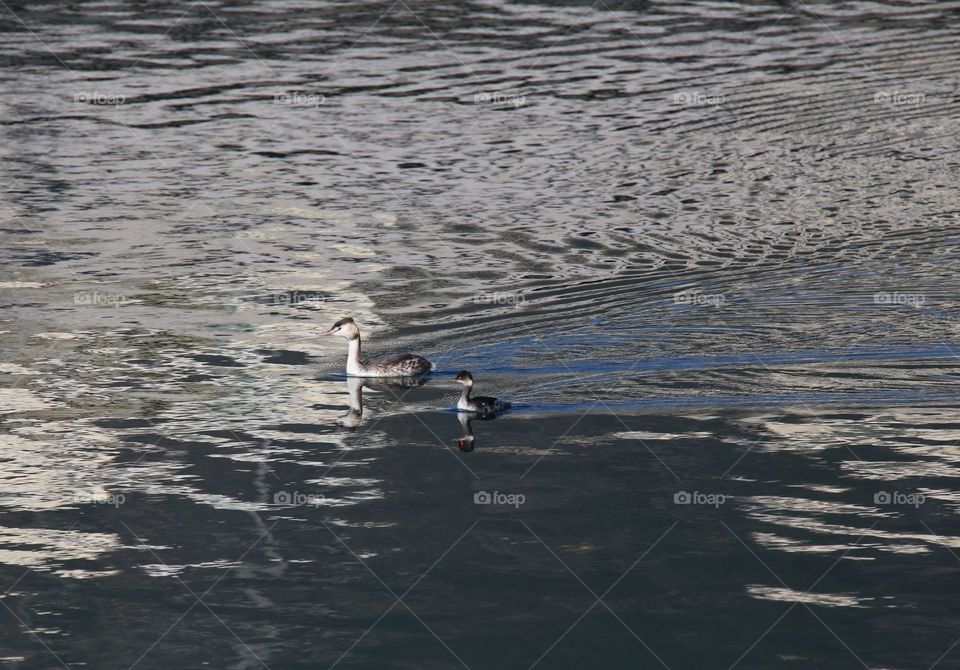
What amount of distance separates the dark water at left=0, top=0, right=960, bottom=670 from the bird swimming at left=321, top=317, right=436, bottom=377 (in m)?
0.30

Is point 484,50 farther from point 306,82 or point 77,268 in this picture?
point 77,268

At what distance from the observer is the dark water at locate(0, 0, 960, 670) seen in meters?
11.9

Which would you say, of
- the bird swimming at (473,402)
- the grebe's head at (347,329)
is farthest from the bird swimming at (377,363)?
the bird swimming at (473,402)

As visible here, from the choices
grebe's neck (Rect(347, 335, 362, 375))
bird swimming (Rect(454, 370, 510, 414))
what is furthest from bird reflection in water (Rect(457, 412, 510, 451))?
grebe's neck (Rect(347, 335, 362, 375))

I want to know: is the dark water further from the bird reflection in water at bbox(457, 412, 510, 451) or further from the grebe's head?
the grebe's head

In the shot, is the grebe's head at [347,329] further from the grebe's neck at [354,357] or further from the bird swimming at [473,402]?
the bird swimming at [473,402]

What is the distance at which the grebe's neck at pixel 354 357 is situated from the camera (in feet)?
58.2

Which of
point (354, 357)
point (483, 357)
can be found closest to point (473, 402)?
point (483, 357)

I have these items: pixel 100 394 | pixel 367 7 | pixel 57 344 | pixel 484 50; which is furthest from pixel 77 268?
pixel 367 7

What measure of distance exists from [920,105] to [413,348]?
18047mm

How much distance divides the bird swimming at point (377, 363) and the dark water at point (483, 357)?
302 millimetres

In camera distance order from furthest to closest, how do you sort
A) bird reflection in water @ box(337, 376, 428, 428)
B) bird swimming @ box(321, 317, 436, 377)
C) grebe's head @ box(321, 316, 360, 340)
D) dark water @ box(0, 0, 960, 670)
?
grebe's head @ box(321, 316, 360, 340) → bird swimming @ box(321, 317, 436, 377) → bird reflection in water @ box(337, 376, 428, 428) → dark water @ box(0, 0, 960, 670)

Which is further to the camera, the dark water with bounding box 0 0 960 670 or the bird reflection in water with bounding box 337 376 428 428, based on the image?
the bird reflection in water with bounding box 337 376 428 428

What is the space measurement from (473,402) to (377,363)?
1.83 metres
